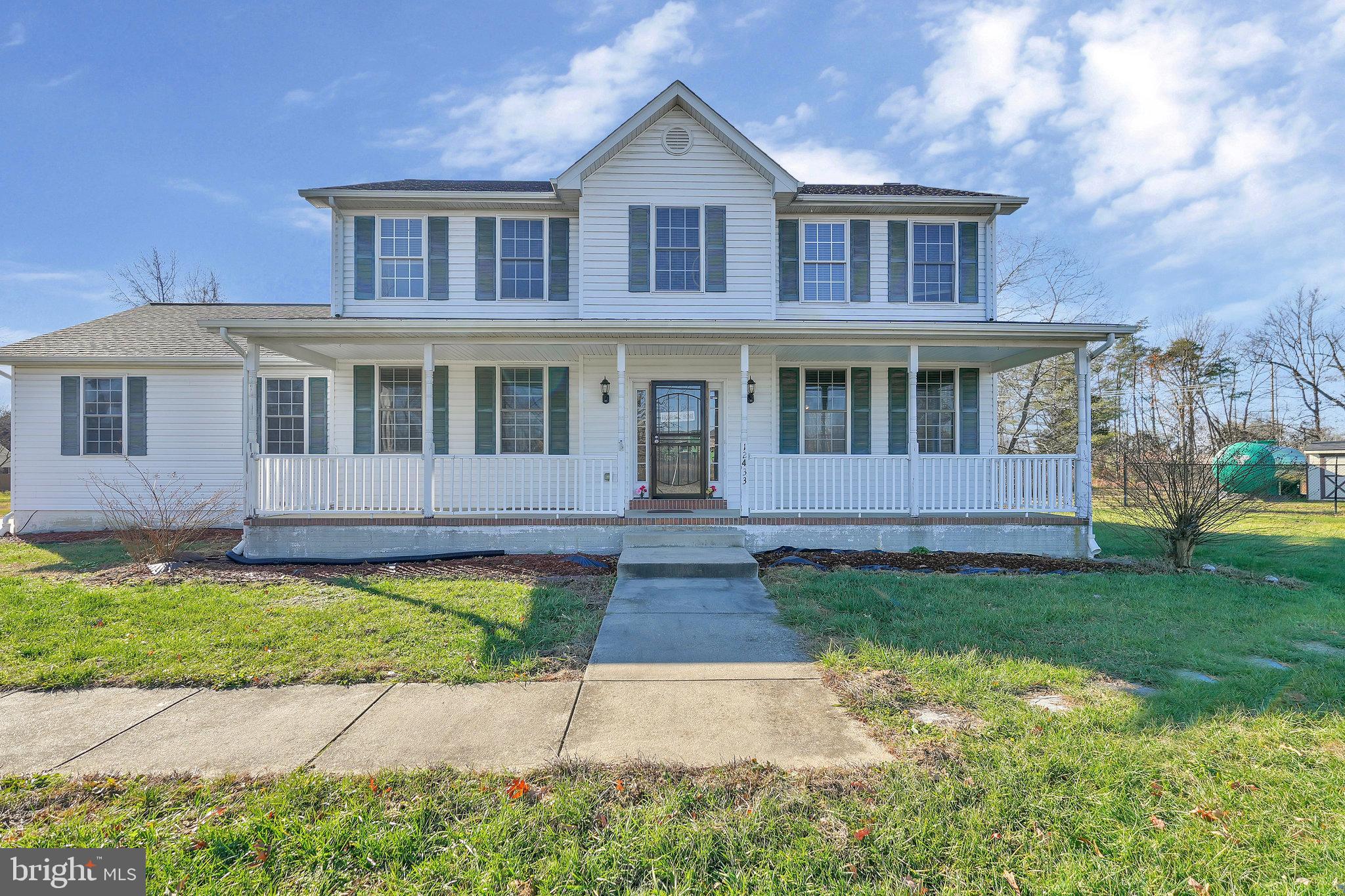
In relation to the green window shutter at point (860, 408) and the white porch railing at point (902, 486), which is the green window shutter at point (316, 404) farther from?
the green window shutter at point (860, 408)

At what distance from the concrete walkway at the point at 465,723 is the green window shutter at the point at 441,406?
6886mm

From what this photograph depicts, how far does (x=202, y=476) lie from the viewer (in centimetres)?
1163

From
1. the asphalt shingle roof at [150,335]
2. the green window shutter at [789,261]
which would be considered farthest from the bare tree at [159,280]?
the green window shutter at [789,261]

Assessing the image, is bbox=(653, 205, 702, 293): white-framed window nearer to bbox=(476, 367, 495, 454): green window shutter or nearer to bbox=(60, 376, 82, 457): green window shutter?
bbox=(476, 367, 495, 454): green window shutter

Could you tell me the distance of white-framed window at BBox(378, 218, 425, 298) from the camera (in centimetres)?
1035

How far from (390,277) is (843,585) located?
921 cm

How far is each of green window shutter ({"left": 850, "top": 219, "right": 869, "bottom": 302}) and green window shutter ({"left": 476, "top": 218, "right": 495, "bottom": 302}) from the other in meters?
6.44

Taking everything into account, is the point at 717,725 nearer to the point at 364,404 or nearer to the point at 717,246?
the point at 717,246

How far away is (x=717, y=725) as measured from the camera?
3160 mm

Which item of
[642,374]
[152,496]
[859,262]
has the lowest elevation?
[152,496]

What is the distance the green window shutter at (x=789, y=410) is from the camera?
34.5ft

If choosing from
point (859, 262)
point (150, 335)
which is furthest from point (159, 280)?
point (859, 262)

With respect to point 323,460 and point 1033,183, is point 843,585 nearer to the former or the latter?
point 323,460

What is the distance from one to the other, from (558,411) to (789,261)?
16.3 feet
